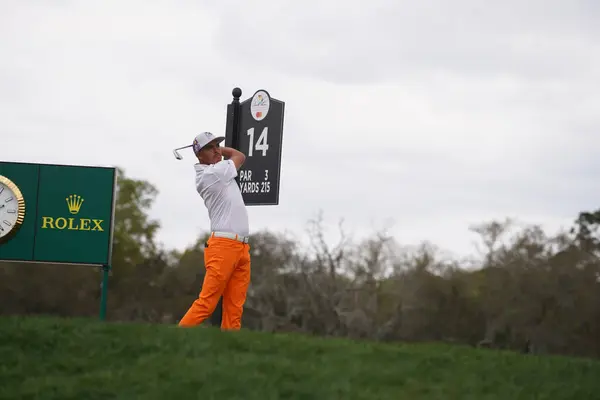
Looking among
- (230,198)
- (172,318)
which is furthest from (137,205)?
(230,198)

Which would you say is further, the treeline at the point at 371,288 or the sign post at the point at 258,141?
the treeline at the point at 371,288

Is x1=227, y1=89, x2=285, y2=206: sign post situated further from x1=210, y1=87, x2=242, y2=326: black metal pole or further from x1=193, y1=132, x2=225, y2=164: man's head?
x1=193, y1=132, x2=225, y2=164: man's head

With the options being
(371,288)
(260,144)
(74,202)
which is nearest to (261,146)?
(260,144)

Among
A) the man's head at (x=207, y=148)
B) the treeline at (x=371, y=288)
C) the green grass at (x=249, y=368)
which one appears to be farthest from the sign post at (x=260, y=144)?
the treeline at (x=371, y=288)

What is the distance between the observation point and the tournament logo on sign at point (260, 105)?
12.5 m

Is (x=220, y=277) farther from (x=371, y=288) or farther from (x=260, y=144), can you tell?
(x=371, y=288)

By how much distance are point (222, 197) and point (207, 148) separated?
0.59 meters

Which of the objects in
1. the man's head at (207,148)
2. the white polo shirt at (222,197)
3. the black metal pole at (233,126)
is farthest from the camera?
the black metal pole at (233,126)

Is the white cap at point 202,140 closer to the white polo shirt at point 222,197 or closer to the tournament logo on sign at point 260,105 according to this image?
the white polo shirt at point 222,197

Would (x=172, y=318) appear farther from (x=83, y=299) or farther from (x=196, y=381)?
(x=196, y=381)

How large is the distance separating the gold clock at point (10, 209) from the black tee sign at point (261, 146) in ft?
11.0

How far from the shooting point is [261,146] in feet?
40.9

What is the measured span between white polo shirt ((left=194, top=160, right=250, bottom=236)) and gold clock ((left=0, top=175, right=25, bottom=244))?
5.06 meters

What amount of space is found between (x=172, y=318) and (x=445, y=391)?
61.7 meters
